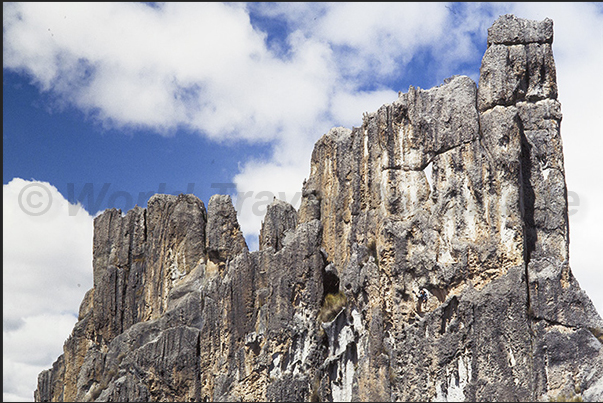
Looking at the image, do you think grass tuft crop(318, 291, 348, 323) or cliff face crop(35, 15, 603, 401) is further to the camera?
grass tuft crop(318, 291, 348, 323)

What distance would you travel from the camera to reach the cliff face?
33781mm

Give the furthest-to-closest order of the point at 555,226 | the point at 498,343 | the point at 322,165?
the point at 322,165
the point at 555,226
the point at 498,343

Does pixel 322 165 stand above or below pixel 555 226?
above

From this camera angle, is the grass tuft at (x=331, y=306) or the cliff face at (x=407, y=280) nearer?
the cliff face at (x=407, y=280)

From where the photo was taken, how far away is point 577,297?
3444cm

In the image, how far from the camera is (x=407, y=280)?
35.5 m

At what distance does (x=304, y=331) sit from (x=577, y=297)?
10844 mm

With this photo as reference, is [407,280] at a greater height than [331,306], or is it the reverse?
[407,280]

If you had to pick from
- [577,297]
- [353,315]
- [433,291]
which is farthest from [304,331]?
[577,297]

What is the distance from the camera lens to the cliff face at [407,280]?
33781 mm

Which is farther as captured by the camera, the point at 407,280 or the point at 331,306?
the point at 331,306

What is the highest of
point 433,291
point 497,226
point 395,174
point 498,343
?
point 395,174

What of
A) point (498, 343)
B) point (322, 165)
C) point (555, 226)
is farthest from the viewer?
point (322, 165)

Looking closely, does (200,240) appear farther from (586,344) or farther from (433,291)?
(586,344)
